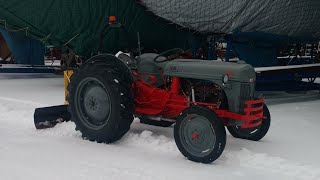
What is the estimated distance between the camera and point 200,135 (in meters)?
3.88

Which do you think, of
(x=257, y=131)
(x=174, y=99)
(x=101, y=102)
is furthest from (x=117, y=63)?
(x=257, y=131)

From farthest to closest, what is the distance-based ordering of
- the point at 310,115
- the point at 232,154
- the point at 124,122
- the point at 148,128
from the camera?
the point at 310,115 < the point at 148,128 < the point at 124,122 < the point at 232,154

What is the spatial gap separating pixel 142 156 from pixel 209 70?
105 centimetres

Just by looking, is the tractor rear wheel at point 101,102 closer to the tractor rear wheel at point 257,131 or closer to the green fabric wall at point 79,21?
the tractor rear wheel at point 257,131

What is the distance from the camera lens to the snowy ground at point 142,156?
3.56 m

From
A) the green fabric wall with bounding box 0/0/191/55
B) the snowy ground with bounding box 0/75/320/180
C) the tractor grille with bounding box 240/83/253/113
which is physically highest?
the green fabric wall with bounding box 0/0/191/55

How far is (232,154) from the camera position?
4082 millimetres

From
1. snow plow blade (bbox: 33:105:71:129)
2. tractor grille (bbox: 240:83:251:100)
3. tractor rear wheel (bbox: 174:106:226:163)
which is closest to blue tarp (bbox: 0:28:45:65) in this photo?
snow plow blade (bbox: 33:105:71:129)

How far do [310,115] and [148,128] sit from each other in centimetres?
282

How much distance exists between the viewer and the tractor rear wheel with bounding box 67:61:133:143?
14.2ft

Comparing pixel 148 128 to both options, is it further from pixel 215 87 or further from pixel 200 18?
pixel 200 18

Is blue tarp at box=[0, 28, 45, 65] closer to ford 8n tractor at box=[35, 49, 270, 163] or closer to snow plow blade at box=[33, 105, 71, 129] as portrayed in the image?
snow plow blade at box=[33, 105, 71, 129]

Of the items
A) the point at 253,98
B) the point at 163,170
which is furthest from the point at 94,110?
the point at 253,98

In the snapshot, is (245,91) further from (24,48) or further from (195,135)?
(24,48)
